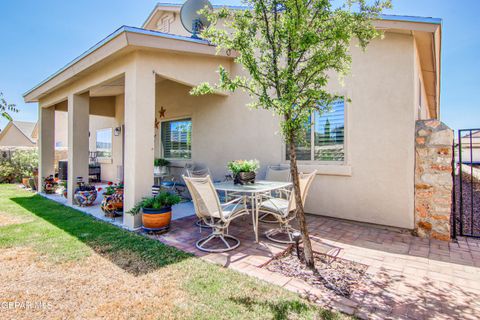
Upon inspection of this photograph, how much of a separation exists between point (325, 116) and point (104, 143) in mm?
11295

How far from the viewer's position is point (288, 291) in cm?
272

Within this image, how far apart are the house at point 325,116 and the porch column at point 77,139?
26 mm

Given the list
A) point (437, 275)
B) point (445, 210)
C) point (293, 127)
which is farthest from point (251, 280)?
point (445, 210)

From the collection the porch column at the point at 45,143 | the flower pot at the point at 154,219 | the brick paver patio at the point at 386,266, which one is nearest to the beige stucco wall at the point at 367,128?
the brick paver patio at the point at 386,266

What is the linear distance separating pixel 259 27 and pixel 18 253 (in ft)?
15.9

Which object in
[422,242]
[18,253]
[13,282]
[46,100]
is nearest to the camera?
[13,282]

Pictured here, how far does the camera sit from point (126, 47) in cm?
475

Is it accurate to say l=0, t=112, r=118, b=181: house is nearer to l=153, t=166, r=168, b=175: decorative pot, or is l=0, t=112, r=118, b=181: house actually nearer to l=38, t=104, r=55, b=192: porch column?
l=38, t=104, r=55, b=192: porch column

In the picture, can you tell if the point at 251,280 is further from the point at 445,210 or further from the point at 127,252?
the point at 445,210

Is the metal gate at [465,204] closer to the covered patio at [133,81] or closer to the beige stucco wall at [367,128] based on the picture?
the beige stucco wall at [367,128]

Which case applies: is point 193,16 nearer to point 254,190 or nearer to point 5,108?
point 5,108

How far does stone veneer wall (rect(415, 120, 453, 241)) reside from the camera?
14.7 feet

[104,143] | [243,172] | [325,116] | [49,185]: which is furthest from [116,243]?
[104,143]

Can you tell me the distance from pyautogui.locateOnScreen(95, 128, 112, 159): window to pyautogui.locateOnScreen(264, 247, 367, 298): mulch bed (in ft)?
36.5
